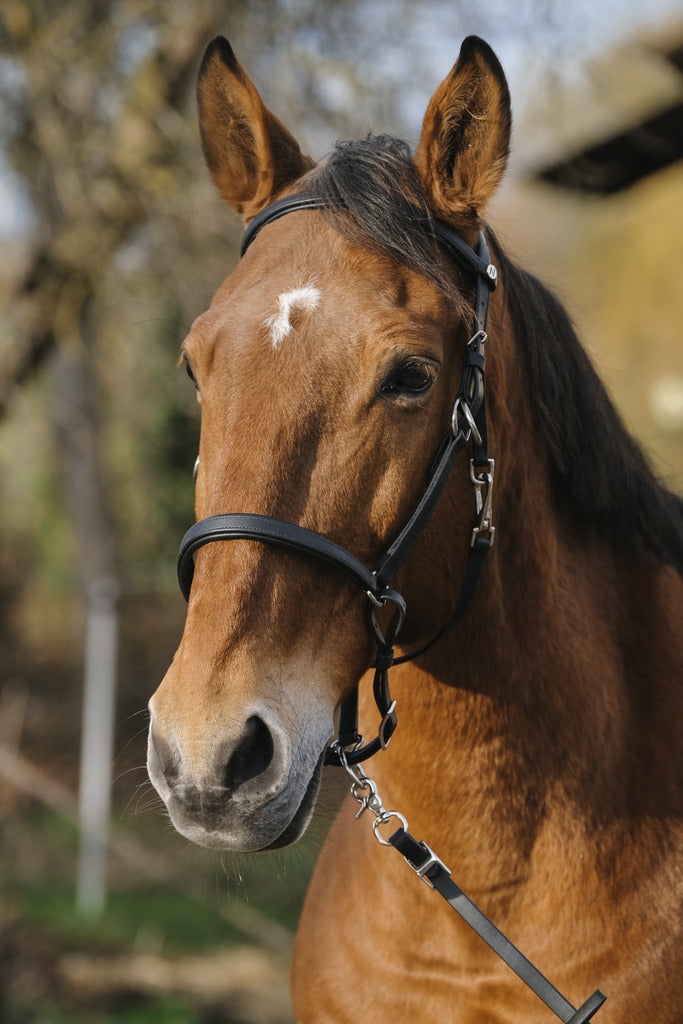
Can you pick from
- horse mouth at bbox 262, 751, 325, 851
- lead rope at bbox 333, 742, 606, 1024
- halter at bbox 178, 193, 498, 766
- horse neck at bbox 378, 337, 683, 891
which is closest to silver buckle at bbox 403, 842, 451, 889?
lead rope at bbox 333, 742, 606, 1024

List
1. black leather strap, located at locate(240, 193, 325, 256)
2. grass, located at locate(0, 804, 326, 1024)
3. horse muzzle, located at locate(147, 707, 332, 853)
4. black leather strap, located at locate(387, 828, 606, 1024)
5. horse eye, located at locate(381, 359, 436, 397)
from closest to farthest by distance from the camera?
horse muzzle, located at locate(147, 707, 332, 853)
horse eye, located at locate(381, 359, 436, 397)
black leather strap, located at locate(387, 828, 606, 1024)
black leather strap, located at locate(240, 193, 325, 256)
grass, located at locate(0, 804, 326, 1024)

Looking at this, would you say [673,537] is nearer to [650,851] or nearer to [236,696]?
[650,851]

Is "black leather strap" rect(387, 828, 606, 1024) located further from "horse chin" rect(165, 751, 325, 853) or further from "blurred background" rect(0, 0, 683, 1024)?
"blurred background" rect(0, 0, 683, 1024)

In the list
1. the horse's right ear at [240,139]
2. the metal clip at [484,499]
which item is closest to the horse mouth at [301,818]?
the metal clip at [484,499]

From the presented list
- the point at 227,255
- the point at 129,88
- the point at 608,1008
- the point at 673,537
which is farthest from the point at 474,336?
the point at 129,88

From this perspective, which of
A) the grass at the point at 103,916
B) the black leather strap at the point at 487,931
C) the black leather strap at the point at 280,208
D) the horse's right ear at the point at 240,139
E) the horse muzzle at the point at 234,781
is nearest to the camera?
the horse muzzle at the point at 234,781

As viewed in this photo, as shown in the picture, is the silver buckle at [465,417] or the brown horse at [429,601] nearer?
the brown horse at [429,601]

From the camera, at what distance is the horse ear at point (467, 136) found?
1897mm

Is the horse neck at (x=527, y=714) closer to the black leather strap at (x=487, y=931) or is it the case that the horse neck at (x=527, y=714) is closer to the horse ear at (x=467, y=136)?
the black leather strap at (x=487, y=931)

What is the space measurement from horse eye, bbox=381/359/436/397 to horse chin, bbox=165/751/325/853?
31.4 inches

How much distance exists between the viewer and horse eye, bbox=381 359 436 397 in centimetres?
174

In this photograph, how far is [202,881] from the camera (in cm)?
688

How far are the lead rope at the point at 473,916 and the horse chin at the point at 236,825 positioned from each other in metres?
0.33

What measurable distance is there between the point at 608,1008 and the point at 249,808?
3.25 ft
